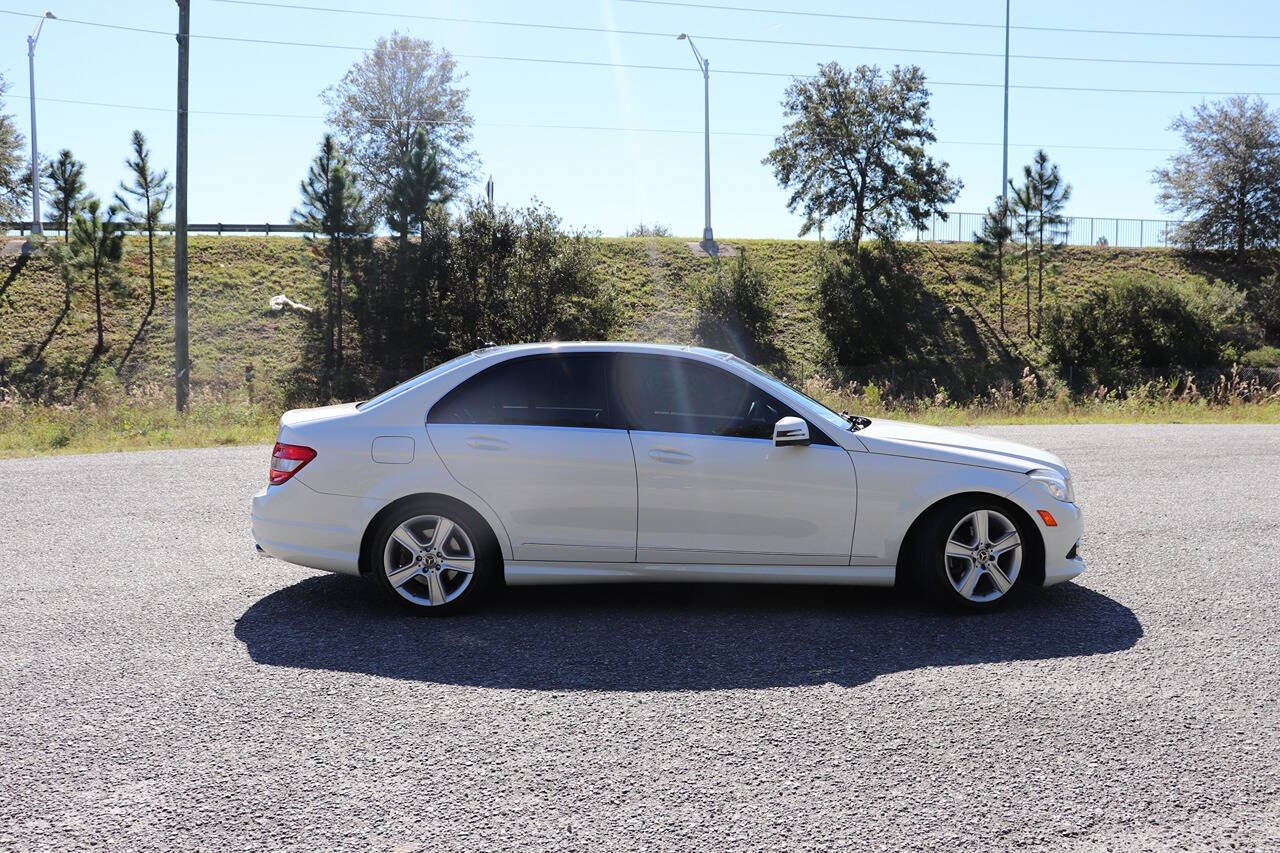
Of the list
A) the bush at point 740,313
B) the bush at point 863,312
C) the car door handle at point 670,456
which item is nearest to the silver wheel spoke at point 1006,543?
the car door handle at point 670,456

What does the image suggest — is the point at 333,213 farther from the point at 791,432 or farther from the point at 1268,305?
the point at 1268,305

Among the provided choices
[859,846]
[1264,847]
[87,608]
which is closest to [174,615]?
[87,608]

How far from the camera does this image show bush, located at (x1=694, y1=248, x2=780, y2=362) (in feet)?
141

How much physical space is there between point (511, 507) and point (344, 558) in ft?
3.18

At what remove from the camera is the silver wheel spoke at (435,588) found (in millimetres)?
5668

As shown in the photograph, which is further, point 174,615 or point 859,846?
point 174,615

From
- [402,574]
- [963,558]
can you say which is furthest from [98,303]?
[963,558]

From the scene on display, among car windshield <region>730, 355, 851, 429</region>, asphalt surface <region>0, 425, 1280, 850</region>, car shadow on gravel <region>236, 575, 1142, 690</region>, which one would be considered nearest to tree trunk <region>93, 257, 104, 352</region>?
asphalt surface <region>0, 425, 1280, 850</region>

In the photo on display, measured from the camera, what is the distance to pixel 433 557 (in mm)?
5676

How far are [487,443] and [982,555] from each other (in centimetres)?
279

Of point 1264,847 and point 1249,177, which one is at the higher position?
point 1249,177

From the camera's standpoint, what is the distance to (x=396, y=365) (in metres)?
38.7

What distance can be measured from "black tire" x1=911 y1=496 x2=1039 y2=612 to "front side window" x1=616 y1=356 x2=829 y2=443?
0.80 metres

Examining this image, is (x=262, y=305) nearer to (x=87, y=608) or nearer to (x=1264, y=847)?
(x=87, y=608)
